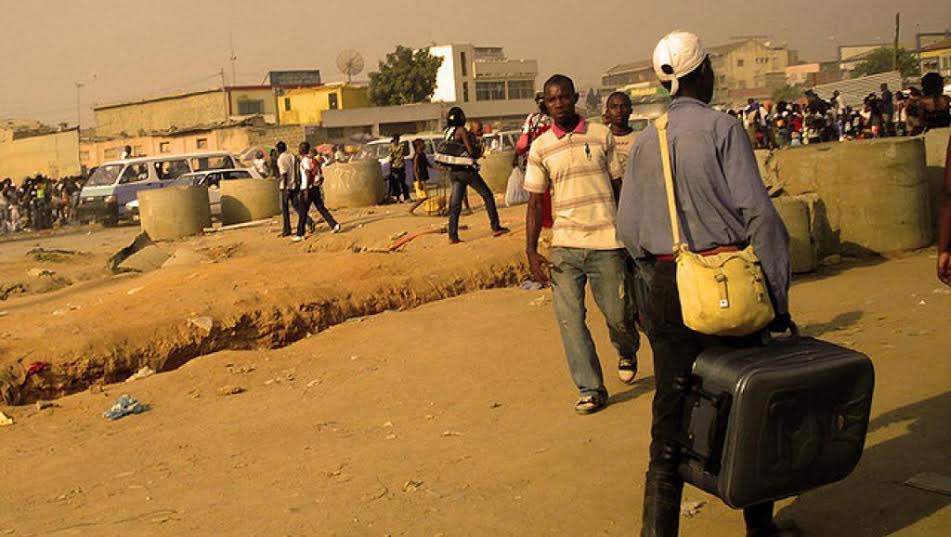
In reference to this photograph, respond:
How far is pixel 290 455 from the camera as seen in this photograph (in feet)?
20.3

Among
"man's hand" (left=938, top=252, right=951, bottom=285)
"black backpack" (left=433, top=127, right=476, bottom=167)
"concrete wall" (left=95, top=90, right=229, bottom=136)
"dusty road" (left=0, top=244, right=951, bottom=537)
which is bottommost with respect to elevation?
"dusty road" (left=0, top=244, right=951, bottom=537)

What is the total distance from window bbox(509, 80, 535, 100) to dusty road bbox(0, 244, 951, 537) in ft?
250

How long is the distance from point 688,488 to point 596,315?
4103 millimetres

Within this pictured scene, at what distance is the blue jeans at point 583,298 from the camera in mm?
5805

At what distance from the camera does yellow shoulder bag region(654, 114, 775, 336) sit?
3.44 meters

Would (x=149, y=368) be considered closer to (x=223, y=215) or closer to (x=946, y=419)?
(x=946, y=419)

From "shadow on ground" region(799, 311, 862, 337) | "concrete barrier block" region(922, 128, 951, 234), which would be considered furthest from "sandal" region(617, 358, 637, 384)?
"concrete barrier block" region(922, 128, 951, 234)

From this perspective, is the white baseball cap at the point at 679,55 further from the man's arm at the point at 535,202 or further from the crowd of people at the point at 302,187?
the crowd of people at the point at 302,187

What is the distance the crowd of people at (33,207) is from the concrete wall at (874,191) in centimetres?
2443

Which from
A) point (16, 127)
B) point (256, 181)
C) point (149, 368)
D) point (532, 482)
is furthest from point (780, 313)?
point (16, 127)

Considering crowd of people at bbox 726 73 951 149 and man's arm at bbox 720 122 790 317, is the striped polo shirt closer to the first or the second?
man's arm at bbox 720 122 790 317

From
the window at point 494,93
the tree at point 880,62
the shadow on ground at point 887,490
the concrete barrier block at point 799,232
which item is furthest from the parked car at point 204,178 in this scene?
the window at point 494,93

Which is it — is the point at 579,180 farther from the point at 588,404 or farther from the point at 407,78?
the point at 407,78

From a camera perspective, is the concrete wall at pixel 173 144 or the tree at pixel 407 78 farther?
the tree at pixel 407 78
